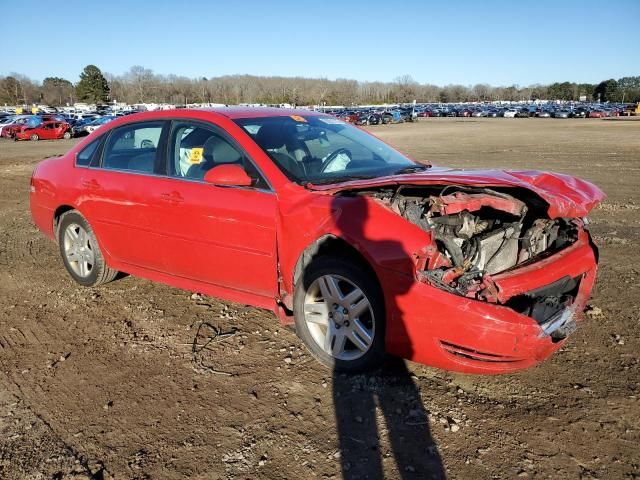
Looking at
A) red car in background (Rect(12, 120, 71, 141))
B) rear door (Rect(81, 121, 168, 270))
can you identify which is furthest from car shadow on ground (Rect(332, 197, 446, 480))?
red car in background (Rect(12, 120, 71, 141))

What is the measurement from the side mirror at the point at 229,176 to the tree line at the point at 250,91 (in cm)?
12931

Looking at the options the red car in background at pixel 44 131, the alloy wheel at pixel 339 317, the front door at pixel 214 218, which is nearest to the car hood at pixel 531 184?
the front door at pixel 214 218

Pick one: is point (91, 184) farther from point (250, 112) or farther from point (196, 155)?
point (250, 112)

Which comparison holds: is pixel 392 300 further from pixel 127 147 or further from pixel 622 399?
pixel 127 147

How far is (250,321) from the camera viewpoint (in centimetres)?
418

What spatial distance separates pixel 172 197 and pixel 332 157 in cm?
126

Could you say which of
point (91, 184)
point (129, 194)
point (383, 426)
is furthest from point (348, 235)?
point (91, 184)

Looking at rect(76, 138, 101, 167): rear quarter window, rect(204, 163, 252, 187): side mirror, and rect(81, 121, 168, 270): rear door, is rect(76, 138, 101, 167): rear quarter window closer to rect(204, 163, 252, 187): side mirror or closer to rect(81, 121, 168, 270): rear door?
rect(81, 121, 168, 270): rear door

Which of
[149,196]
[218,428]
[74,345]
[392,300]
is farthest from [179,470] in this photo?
[149,196]

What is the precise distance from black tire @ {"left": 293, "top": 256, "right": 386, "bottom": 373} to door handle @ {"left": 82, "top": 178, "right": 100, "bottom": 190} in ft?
7.62

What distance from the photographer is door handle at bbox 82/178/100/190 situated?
4.63m

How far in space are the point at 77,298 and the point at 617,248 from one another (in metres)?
→ 5.77

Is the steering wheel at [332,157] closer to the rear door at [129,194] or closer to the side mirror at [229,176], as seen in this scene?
the side mirror at [229,176]

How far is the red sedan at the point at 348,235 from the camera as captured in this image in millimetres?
2910
